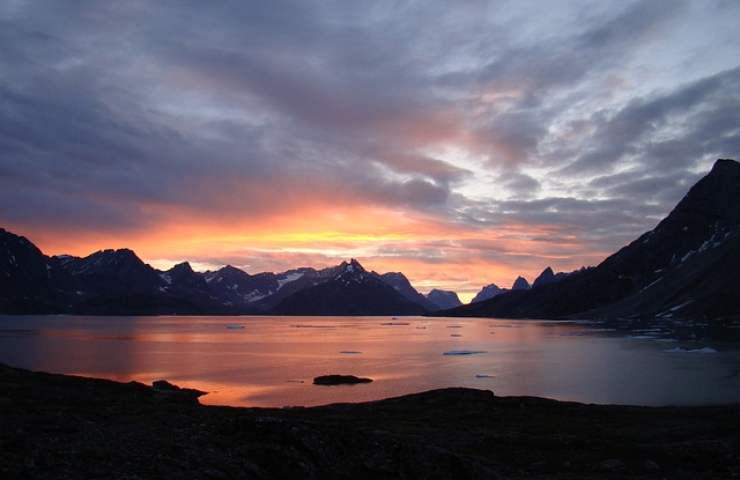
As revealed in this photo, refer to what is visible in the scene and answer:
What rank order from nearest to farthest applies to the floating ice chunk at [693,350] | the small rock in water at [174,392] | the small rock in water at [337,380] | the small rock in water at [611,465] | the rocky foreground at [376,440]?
1. the rocky foreground at [376,440]
2. the small rock in water at [611,465]
3. the small rock in water at [174,392]
4. the small rock in water at [337,380]
5. the floating ice chunk at [693,350]

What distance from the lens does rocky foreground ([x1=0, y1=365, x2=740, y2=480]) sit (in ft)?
50.9

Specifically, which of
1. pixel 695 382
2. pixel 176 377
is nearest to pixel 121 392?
pixel 176 377

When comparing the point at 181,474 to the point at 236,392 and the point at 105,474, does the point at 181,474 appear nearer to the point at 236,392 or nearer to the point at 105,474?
the point at 105,474

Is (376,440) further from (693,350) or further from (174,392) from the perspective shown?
(693,350)

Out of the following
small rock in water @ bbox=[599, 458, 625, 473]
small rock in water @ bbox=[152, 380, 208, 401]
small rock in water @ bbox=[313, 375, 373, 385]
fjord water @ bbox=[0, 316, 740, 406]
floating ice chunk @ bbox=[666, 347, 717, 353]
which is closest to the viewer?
small rock in water @ bbox=[599, 458, 625, 473]

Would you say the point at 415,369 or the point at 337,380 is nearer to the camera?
the point at 337,380

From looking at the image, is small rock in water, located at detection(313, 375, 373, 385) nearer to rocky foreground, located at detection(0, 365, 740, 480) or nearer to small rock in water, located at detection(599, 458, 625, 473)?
rocky foreground, located at detection(0, 365, 740, 480)

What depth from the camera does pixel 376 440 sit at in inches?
774


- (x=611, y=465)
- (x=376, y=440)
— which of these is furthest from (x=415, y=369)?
(x=376, y=440)

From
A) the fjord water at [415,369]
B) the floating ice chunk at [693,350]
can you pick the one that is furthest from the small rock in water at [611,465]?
the floating ice chunk at [693,350]

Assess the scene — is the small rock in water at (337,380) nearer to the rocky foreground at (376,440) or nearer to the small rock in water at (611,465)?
the rocky foreground at (376,440)

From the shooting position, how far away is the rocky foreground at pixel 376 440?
1550 cm

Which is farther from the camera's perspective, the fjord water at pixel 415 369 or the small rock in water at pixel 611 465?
the fjord water at pixel 415 369

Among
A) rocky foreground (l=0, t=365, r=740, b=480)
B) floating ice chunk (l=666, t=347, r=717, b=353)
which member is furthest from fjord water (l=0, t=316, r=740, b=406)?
rocky foreground (l=0, t=365, r=740, b=480)
